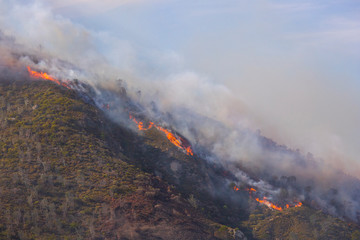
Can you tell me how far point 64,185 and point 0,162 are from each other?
2190 centimetres

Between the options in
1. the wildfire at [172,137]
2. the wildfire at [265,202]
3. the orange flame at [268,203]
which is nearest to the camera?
the orange flame at [268,203]

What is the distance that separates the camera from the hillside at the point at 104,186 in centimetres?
11950

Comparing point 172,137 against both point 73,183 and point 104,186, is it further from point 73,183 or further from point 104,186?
point 73,183

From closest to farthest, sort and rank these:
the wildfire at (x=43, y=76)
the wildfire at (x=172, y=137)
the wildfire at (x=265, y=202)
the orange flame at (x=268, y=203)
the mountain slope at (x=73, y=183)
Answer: the mountain slope at (x=73, y=183)
the orange flame at (x=268, y=203)
the wildfire at (x=265, y=202)
the wildfire at (x=172, y=137)
the wildfire at (x=43, y=76)

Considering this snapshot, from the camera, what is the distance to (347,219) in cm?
17500

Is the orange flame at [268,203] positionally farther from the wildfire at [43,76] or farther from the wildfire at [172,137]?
the wildfire at [43,76]

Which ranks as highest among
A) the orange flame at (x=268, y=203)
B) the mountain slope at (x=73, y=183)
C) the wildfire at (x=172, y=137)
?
the wildfire at (x=172, y=137)

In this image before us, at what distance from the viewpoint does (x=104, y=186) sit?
444ft

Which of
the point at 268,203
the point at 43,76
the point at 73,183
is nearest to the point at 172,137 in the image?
the point at 268,203

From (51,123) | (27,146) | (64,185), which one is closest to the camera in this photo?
(64,185)

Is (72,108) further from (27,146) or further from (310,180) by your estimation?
(310,180)

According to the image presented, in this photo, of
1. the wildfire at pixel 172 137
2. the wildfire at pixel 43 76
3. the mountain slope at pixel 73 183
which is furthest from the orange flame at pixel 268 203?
the wildfire at pixel 43 76

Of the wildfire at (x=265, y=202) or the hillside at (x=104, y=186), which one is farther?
the wildfire at (x=265, y=202)

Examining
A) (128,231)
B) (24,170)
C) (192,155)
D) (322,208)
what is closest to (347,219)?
(322,208)
